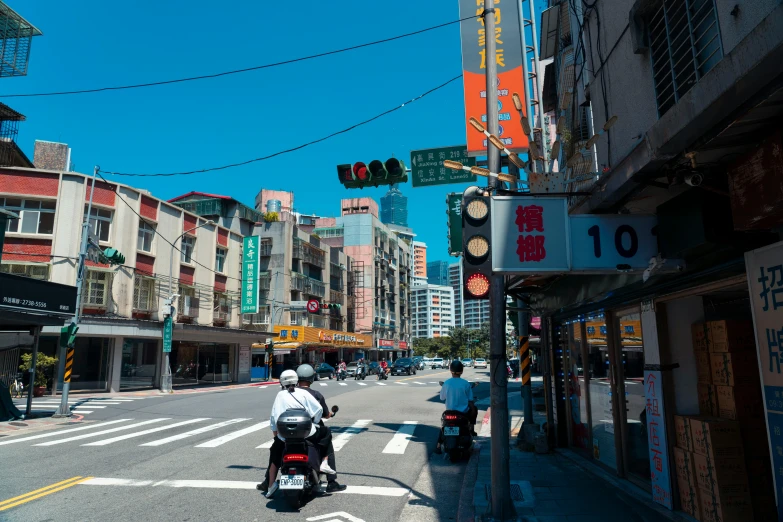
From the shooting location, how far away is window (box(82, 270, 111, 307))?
27031 mm

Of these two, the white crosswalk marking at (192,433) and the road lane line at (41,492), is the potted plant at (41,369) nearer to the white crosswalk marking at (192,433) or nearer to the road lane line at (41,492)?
the white crosswalk marking at (192,433)

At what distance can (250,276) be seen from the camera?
3788cm

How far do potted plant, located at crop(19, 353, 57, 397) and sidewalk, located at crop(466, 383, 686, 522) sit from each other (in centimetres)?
2318

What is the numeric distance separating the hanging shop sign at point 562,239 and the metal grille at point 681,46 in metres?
1.35

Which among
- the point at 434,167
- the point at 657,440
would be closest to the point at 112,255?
the point at 434,167

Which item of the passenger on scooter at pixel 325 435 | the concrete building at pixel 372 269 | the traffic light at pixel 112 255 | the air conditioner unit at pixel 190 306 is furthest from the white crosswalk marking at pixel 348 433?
the concrete building at pixel 372 269

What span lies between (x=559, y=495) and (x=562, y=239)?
3307 millimetres

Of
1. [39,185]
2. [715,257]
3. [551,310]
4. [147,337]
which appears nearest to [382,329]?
[147,337]

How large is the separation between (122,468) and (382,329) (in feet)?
230

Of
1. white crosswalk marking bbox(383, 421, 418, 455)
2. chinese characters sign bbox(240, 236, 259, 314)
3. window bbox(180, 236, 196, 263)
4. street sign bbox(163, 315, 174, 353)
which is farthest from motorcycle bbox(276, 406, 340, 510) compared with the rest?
chinese characters sign bbox(240, 236, 259, 314)

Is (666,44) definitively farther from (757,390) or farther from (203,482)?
(203,482)

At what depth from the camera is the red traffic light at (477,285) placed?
5422 millimetres

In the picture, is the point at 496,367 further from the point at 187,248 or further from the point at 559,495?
the point at 187,248

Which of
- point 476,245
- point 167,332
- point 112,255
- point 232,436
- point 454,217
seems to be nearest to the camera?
point 476,245
